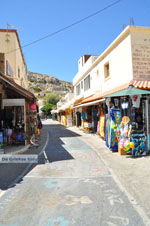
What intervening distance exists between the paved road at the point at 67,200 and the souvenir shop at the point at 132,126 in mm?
2514

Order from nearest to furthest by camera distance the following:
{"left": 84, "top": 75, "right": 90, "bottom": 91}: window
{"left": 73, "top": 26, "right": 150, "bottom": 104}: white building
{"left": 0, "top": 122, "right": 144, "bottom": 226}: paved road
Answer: {"left": 0, "top": 122, "right": 144, "bottom": 226}: paved road
{"left": 73, "top": 26, "right": 150, "bottom": 104}: white building
{"left": 84, "top": 75, "right": 90, "bottom": 91}: window

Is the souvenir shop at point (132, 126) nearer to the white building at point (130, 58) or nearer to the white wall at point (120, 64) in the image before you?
the white building at point (130, 58)

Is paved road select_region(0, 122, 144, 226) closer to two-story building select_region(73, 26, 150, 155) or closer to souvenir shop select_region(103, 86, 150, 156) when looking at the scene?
souvenir shop select_region(103, 86, 150, 156)

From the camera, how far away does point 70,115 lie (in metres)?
35.4

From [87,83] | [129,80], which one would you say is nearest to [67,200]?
[129,80]

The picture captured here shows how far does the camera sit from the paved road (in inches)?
155

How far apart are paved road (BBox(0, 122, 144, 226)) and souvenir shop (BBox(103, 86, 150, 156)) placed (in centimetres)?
251

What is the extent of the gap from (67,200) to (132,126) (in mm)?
5992

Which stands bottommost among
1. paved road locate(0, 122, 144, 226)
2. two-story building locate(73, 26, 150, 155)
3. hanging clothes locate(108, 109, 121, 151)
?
paved road locate(0, 122, 144, 226)

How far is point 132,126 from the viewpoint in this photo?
9.95 meters

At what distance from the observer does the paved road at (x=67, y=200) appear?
12.9ft

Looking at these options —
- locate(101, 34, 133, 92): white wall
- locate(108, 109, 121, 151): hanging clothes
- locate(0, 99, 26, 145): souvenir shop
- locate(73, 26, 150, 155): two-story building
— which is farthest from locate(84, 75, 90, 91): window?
locate(108, 109, 121, 151): hanging clothes

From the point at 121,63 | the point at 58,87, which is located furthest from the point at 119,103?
the point at 58,87

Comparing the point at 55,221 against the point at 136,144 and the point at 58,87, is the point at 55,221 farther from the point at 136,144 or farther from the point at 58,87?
the point at 58,87
